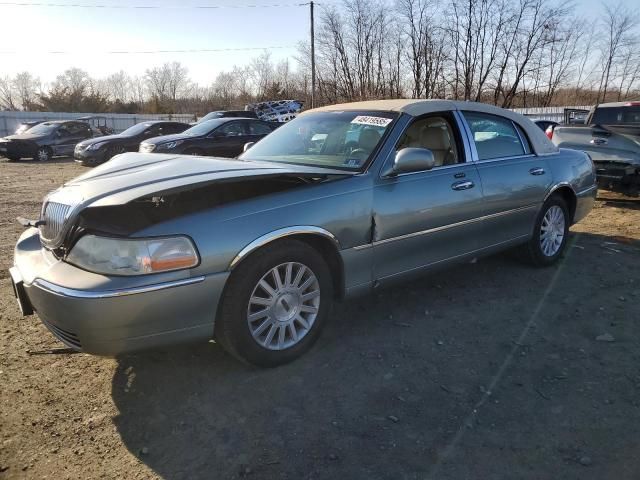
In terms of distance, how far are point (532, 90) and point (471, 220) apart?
25548 mm

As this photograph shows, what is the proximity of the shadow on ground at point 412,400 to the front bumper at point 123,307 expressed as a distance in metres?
0.43

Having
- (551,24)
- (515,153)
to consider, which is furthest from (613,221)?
(551,24)

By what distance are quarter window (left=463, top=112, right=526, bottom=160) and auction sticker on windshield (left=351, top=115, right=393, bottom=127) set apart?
90 centimetres

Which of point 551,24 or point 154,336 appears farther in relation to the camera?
point 551,24

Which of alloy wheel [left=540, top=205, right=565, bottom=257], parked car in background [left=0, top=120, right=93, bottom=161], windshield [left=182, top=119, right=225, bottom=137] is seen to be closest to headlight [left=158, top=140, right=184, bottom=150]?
windshield [left=182, top=119, right=225, bottom=137]

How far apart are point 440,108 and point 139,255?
267cm

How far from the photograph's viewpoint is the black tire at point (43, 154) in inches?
787

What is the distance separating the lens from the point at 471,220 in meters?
4.06

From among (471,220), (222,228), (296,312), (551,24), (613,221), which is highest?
(551,24)

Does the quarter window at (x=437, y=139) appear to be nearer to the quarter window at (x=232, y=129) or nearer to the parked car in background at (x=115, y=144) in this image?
the quarter window at (x=232, y=129)

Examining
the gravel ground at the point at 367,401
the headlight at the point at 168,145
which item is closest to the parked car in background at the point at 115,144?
the headlight at the point at 168,145

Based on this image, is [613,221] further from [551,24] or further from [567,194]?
[551,24]

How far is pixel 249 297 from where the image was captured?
9.43 feet

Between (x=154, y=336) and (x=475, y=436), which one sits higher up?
(x=154, y=336)
